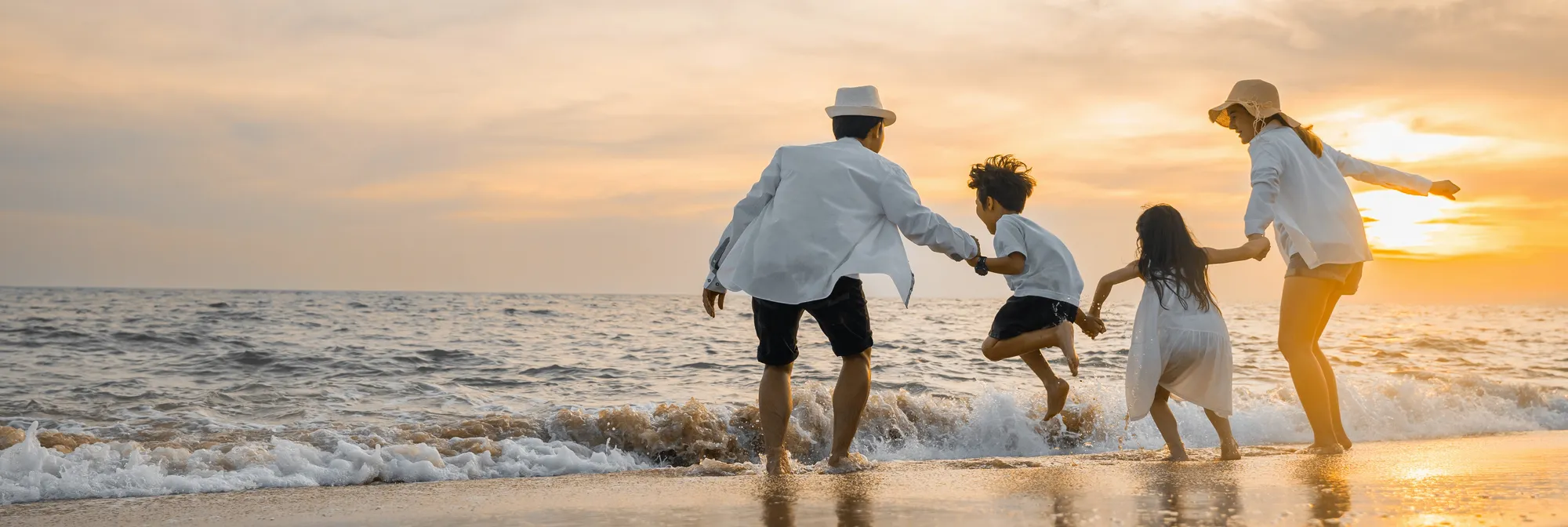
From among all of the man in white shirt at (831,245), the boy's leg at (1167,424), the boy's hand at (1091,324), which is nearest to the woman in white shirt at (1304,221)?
the boy's leg at (1167,424)

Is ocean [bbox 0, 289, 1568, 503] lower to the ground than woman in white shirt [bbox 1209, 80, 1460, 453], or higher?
lower

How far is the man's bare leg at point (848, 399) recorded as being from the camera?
4266 mm

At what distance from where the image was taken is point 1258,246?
4453 mm

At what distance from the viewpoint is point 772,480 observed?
4.08m

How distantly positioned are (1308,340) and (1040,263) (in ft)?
4.29

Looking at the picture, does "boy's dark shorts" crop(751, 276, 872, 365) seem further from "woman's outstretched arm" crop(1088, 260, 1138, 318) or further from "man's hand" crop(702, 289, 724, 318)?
"woman's outstretched arm" crop(1088, 260, 1138, 318)

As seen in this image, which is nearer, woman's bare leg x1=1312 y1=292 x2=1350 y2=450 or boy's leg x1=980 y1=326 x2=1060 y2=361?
boy's leg x1=980 y1=326 x2=1060 y2=361

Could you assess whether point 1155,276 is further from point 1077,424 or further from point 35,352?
point 35,352

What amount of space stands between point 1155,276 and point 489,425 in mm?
4167

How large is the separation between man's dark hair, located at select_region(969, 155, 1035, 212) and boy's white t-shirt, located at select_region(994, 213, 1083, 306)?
130 mm

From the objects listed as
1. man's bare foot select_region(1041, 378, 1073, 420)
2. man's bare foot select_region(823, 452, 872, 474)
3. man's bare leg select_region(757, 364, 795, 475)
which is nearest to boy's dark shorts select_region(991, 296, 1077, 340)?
man's bare foot select_region(1041, 378, 1073, 420)

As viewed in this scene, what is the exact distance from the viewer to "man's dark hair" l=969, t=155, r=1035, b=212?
5008mm

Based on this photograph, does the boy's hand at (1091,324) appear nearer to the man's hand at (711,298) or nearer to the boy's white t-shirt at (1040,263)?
the boy's white t-shirt at (1040,263)

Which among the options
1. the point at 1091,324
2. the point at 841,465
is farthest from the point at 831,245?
the point at 1091,324
